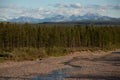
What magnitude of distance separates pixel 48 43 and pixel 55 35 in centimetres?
315

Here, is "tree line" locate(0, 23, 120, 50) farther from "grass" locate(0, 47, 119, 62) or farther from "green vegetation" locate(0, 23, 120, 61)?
"grass" locate(0, 47, 119, 62)

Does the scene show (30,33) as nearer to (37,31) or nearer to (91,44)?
(37,31)

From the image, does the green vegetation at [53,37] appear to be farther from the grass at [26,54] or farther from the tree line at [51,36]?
the grass at [26,54]

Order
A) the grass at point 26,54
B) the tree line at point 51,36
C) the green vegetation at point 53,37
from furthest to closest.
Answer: the tree line at point 51,36, the green vegetation at point 53,37, the grass at point 26,54

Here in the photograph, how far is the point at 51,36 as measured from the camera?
92.6 meters

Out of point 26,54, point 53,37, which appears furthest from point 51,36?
point 26,54

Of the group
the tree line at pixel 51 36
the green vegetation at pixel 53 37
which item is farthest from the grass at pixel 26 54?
the tree line at pixel 51 36

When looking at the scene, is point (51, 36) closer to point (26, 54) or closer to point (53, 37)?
point (53, 37)

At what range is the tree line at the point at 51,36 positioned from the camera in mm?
87500

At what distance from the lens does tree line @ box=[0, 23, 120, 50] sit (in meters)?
87.5

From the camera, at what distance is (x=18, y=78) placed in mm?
27875

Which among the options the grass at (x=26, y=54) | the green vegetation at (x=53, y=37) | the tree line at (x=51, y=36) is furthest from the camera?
the tree line at (x=51, y=36)

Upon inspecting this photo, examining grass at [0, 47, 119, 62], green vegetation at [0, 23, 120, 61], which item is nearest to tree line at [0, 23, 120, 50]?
green vegetation at [0, 23, 120, 61]

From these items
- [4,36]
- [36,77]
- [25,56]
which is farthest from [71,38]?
[36,77]
